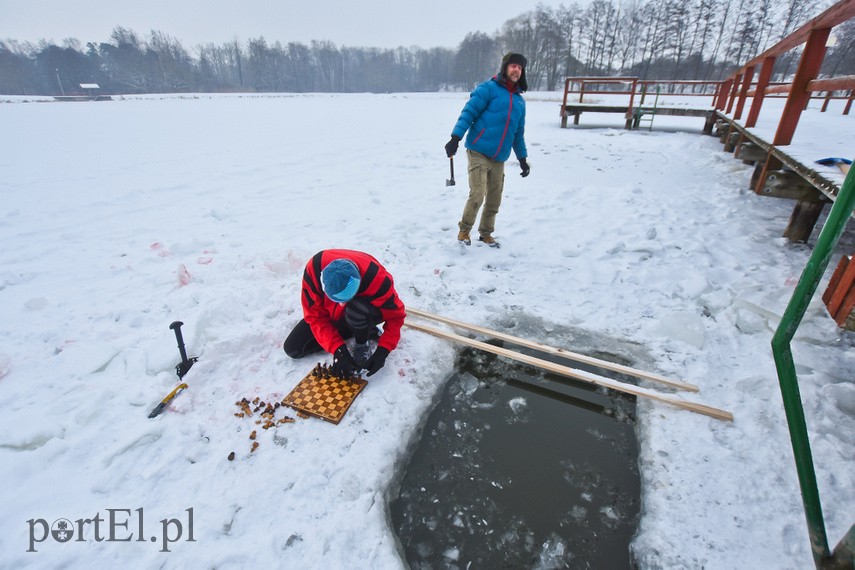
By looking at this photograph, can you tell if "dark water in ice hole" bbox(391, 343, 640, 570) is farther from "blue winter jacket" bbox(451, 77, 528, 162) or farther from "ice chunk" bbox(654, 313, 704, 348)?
"blue winter jacket" bbox(451, 77, 528, 162)

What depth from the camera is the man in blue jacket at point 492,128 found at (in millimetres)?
4168

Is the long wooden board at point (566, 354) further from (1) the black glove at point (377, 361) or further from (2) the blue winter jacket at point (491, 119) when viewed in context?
(2) the blue winter jacket at point (491, 119)

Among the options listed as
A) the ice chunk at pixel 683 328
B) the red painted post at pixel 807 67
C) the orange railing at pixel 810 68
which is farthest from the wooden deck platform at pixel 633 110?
the ice chunk at pixel 683 328

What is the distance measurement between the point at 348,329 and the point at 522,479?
160cm

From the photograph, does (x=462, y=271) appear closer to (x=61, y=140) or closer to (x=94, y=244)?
(x=94, y=244)

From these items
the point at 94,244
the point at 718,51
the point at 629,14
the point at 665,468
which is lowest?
the point at 665,468

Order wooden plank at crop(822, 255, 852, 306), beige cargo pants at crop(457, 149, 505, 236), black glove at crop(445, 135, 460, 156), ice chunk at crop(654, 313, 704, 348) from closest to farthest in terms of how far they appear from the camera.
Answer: wooden plank at crop(822, 255, 852, 306) → ice chunk at crop(654, 313, 704, 348) → black glove at crop(445, 135, 460, 156) → beige cargo pants at crop(457, 149, 505, 236)

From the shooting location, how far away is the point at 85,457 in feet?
7.34

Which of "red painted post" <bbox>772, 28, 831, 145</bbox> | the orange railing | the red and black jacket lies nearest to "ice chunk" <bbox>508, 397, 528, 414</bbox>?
the red and black jacket

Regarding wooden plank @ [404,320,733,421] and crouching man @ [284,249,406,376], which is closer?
wooden plank @ [404,320,733,421]

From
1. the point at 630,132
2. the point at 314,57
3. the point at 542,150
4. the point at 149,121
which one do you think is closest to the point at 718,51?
the point at 630,132

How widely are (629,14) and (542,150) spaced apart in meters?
52.4

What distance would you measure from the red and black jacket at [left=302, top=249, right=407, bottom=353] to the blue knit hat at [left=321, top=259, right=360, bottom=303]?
0.59 ft

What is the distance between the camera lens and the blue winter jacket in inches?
165
